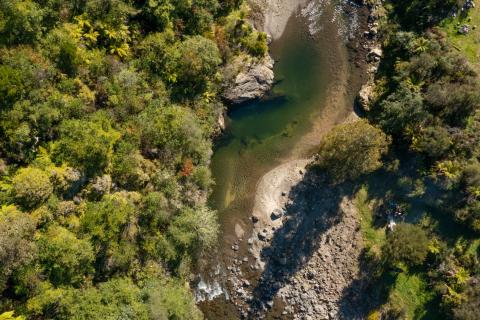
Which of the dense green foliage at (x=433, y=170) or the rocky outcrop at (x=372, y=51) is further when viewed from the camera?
the rocky outcrop at (x=372, y=51)

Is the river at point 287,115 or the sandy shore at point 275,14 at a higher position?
the sandy shore at point 275,14

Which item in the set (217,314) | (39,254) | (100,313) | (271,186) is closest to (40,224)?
(39,254)

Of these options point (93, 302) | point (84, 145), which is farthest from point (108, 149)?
point (93, 302)

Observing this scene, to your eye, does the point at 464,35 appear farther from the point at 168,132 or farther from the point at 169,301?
the point at 169,301

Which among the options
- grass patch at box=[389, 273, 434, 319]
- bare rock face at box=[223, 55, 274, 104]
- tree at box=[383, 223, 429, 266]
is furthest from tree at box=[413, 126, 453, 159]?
bare rock face at box=[223, 55, 274, 104]

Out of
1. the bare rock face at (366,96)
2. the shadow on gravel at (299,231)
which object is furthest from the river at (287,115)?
the shadow on gravel at (299,231)

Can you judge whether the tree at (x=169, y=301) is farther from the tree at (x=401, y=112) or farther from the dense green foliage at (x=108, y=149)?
the tree at (x=401, y=112)

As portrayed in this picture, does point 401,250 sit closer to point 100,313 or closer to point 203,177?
point 203,177
